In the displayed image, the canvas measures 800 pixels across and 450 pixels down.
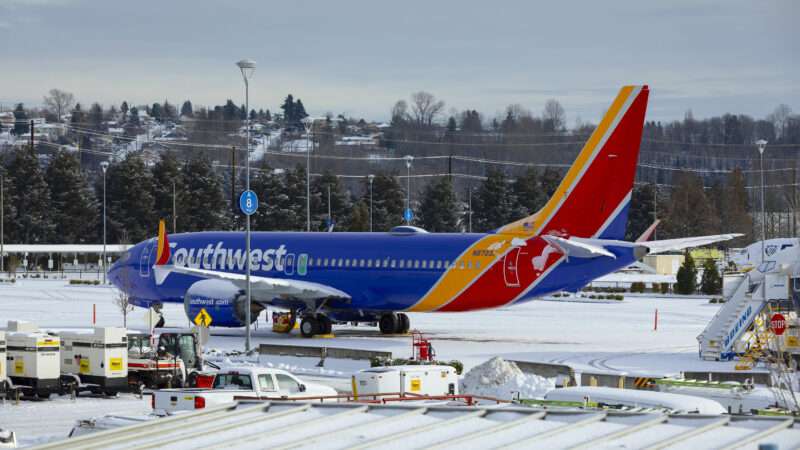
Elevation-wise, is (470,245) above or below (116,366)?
above

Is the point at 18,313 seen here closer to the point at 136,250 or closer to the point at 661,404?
the point at 136,250

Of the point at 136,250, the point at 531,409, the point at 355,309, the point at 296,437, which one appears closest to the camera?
the point at 296,437

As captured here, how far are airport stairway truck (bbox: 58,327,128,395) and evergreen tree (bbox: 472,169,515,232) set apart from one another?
88.5 meters

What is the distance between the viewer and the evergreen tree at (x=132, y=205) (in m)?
116

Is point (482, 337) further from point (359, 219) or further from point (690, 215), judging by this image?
point (690, 215)

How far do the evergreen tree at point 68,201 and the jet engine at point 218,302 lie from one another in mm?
73371

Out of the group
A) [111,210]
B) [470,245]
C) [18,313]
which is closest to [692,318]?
[470,245]

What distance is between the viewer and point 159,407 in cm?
2612

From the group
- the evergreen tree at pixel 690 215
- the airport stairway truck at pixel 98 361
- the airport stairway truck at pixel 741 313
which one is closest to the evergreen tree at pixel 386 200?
the evergreen tree at pixel 690 215

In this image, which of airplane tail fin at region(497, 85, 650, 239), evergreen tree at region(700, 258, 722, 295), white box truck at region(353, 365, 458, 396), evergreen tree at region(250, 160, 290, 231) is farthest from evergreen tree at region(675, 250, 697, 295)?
white box truck at region(353, 365, 458, 396)

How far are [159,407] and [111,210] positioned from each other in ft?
308

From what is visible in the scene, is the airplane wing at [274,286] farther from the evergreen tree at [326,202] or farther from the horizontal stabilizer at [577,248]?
the evergreen tree at [326,202]

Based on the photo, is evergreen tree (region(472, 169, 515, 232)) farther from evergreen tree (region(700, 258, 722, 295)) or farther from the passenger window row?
the passenger window row

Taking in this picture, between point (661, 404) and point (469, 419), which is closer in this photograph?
point (469, 419)
